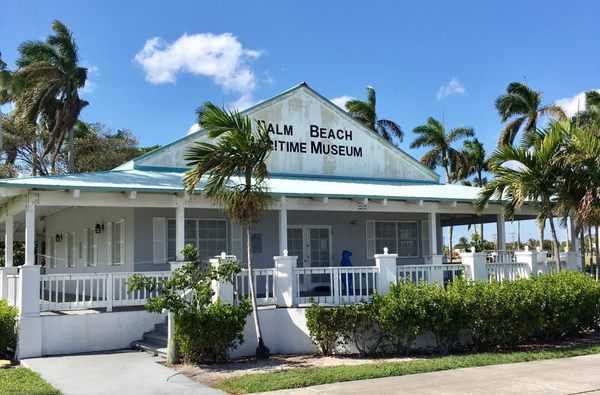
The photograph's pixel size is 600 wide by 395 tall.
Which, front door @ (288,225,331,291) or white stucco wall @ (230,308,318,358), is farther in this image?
front door @ (288,225,331,291)

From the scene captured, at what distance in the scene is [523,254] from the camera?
14.7 metres

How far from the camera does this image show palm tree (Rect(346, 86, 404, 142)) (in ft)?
124

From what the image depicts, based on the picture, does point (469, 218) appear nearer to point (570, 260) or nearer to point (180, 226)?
point (570, 260)

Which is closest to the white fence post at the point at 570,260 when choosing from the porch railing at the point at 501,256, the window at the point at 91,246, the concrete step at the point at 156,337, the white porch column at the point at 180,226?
the porch railing at the point at 501,256

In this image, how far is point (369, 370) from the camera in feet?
32.3

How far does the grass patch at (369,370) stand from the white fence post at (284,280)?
7.39 ft

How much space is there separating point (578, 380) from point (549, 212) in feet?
19.8

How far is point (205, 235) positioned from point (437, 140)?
25.6 m

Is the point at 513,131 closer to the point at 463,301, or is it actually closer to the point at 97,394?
the point at 463,301

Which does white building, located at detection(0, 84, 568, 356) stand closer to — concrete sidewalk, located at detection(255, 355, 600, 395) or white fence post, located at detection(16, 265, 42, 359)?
white fence post, located at detection(16, 265, 42, 359)

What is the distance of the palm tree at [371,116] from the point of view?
124 feet

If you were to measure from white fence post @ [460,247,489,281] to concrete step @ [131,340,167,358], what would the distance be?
6701 millimetres

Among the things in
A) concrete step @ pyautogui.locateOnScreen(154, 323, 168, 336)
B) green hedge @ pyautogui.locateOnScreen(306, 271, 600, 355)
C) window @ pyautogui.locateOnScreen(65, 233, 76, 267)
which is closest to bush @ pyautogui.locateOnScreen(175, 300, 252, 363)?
green hedge @ pyautogui.locateOnScreen(306, 271, 600, 355)

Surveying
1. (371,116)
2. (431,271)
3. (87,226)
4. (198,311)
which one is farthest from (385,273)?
(371,116)
